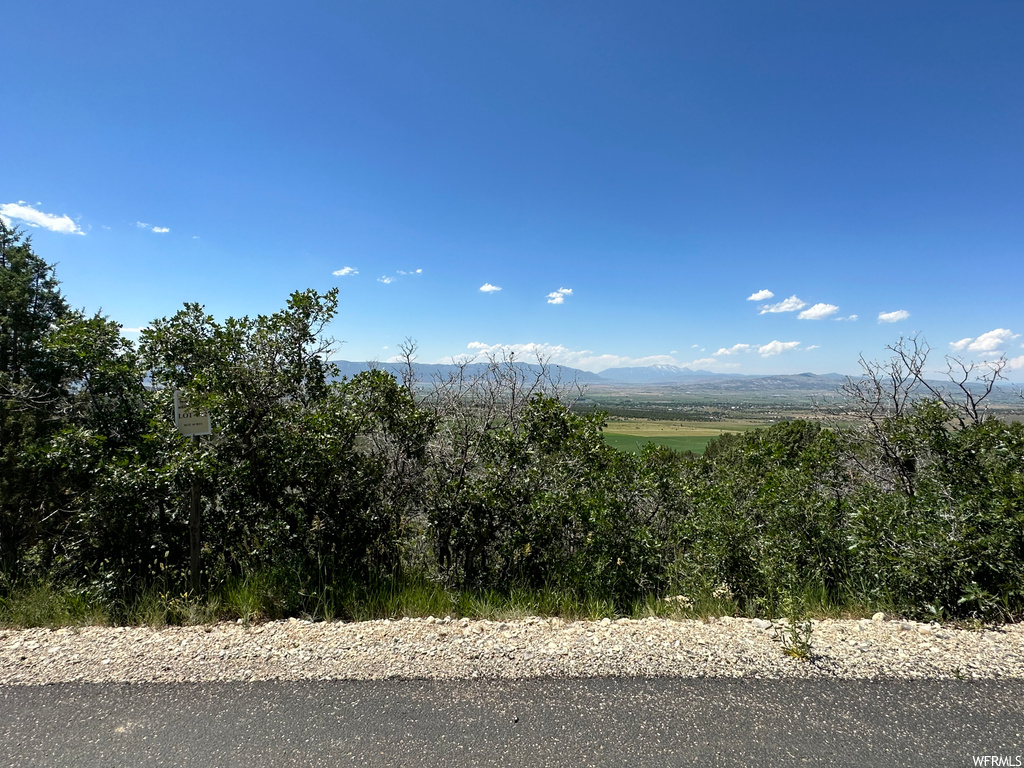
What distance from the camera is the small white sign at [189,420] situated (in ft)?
13.7

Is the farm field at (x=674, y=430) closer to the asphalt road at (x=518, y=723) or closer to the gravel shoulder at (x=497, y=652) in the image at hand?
the gravel shoulder at (x=497, y=652)

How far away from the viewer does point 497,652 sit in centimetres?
316

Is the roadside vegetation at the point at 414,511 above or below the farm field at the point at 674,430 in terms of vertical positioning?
above

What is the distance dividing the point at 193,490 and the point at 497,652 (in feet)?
11.3

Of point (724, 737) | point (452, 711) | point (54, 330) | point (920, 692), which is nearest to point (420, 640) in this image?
point (452, 711)

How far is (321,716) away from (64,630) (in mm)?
2855

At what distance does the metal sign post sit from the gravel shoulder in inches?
34.0

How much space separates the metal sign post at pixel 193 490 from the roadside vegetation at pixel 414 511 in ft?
0.33

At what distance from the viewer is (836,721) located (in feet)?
8.13

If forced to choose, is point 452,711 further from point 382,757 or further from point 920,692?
point 920,692

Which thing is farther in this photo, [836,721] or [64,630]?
[64,630]

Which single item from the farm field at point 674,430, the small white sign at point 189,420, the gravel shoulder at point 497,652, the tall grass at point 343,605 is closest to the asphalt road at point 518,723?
the gravel shoulder at point 497,652

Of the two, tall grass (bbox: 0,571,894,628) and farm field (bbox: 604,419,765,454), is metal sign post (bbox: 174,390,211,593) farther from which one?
farm field (bbox: 604,419,765,454)

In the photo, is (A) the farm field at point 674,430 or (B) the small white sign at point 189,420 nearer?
(B) the small white sign at point 189,420
